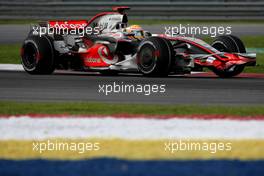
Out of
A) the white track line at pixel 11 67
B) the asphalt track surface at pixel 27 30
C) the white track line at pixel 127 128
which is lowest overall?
the asphalt track surface at pixel 27 30

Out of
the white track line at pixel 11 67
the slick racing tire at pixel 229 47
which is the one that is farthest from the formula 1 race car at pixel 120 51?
the white track line at pixel 11 67

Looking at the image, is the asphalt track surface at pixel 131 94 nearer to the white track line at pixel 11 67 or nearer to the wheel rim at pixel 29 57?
the wheel rim at pixel 29 57

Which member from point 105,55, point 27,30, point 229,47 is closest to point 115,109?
point 105,55

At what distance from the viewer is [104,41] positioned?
13.8 m

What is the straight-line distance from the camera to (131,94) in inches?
437

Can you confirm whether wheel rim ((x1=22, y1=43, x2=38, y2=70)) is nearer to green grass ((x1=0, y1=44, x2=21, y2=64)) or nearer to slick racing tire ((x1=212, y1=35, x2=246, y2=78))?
green grass ((x1=0, y1=44, x2=21, y2=64))

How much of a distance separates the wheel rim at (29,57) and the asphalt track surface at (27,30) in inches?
332

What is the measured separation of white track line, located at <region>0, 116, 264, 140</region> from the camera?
6954mm

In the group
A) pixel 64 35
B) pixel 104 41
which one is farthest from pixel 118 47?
pixel 64 35

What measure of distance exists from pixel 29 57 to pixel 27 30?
→ 39.6ft

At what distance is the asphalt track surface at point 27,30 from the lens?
938 inches

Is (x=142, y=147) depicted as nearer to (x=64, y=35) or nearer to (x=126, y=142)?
(x=126, y=142)

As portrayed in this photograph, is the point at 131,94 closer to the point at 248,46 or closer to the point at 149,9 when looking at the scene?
the point at 248,46

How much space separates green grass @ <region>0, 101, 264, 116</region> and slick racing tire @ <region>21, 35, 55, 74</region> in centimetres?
420
